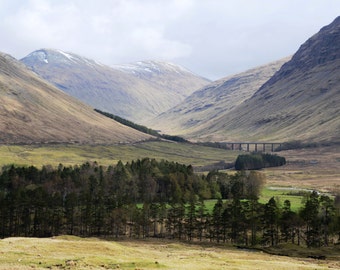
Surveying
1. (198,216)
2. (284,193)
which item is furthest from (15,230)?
(284,193)

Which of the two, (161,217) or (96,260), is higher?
(161,217)

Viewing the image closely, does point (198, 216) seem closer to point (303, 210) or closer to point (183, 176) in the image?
point (303, 210)

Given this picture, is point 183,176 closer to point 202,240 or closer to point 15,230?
point 202,240

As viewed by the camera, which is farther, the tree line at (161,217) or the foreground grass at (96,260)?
the tree line at (161,217)

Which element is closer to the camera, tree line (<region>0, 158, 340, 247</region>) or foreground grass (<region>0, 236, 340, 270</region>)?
foreground grass (<region>0, 236, 340, 270</region>)

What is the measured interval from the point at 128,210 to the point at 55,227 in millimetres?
21722

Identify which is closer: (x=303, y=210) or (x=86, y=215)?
(x=303, y=210)

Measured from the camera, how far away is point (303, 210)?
11469 centimetres

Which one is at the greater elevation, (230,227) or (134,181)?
(134,181)

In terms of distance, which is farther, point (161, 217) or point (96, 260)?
point (161, 217)

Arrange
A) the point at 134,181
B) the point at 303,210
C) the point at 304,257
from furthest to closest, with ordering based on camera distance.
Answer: the point at 134,181 < the point at 303,210 < the point at 304,257

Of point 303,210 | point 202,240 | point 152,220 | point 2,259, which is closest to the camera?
point 2,259

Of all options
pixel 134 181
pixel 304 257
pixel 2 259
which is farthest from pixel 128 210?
pixel 2 259

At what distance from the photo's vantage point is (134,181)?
585 feet
